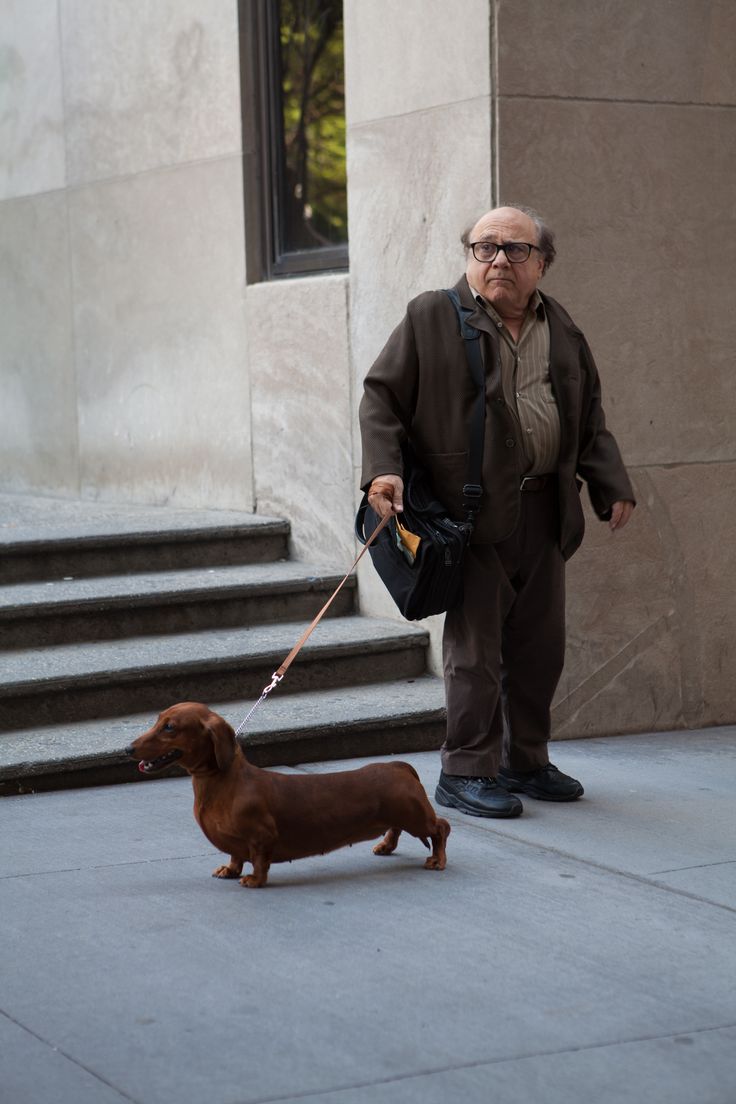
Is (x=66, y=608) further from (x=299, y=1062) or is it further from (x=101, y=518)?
(x=299, y=1062)

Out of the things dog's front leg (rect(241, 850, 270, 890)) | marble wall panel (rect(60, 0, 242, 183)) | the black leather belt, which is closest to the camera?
dog's front leg (rect(241, 850, 270, 890))

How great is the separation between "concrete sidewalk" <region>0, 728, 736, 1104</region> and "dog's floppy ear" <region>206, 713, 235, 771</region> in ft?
1.26

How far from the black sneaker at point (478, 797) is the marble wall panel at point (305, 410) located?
2.18 metres

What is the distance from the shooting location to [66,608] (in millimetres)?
6828

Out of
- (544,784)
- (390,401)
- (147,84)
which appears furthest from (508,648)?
(147,84)

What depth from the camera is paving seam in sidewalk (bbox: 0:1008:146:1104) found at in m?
3.28

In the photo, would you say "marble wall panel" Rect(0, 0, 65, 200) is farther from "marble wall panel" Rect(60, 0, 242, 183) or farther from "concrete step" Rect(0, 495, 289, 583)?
"concrete step" Rect(0, 495, 289, 583)

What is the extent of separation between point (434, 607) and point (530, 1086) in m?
2.23

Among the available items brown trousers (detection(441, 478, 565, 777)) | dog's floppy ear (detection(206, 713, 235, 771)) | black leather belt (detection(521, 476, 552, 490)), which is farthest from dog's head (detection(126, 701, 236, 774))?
black leather belt (detection(521, 476, 552, 490))

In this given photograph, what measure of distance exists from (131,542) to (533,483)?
2.54 meters

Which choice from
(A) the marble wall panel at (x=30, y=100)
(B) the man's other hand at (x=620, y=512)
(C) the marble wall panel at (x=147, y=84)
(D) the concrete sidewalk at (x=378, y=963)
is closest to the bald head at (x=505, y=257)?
(B) the man's other hand at (x=620, y=512)

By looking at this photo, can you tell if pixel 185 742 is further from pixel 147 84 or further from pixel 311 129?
pixel 147 84

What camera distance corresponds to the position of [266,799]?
4.59m

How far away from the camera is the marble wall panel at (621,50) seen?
6.52 meters
